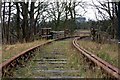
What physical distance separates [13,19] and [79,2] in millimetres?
16080

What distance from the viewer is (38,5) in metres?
32.8

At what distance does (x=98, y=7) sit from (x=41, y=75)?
2479 centimetres

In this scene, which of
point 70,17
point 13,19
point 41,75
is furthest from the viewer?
point 70,17

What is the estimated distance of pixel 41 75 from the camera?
19.4 ft

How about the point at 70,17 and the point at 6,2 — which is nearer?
the point at 6,2

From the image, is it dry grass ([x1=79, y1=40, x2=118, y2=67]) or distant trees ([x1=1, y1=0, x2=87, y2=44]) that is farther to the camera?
distant trees ([x1=1, y1=0, x2=87, y2=44])

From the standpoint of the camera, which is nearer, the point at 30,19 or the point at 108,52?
the point at 108,52

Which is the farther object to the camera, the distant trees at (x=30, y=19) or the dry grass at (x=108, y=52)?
the distant trees at (x=30, y=19)

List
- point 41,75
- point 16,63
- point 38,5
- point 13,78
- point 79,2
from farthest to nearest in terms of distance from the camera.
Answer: point 79,2, point 38,5, point 16,63, point 41,75, point 13,78

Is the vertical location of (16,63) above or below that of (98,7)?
below

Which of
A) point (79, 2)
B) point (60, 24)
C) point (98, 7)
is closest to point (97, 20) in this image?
point (98, 7)

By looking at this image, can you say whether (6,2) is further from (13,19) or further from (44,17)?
(44,17)

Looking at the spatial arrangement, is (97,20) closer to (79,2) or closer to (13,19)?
(13,19)

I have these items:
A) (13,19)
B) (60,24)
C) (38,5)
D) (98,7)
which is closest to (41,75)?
(98,7)
